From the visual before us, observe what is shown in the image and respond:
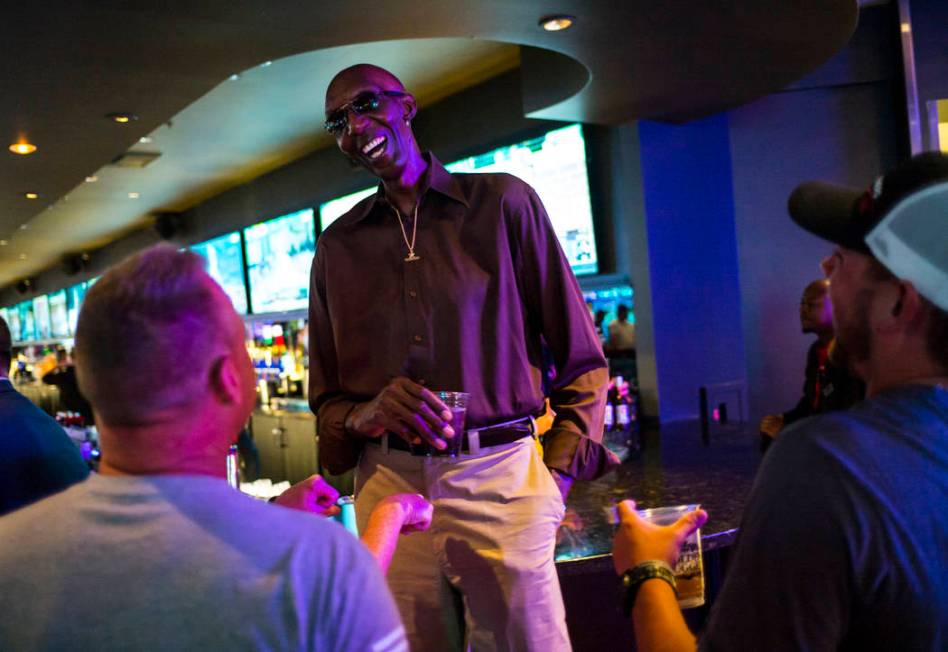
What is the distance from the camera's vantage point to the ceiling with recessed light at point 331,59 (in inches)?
126

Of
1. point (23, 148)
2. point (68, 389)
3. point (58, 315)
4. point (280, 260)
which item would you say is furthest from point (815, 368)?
point (58, 315)

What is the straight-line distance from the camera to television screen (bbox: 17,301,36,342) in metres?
19.7

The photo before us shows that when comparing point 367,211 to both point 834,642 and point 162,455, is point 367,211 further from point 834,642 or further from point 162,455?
point 834,642

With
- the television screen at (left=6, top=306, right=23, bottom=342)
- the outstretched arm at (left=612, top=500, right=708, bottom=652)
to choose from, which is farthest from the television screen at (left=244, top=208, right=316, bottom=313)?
the television screen at (left=6, top=306, right=23, bottom=342)

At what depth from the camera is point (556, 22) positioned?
3.55 metres

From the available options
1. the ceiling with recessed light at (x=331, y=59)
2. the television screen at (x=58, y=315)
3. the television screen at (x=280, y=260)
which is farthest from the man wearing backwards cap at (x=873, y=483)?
the television screen at (x=58, y=315)

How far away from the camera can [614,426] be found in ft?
15.8

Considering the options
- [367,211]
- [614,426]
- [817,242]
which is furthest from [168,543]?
[817,242]

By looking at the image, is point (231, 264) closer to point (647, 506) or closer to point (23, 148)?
point (23, 148)

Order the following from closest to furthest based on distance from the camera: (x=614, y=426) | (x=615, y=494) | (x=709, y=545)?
(x=709, y=545) < (x=615, y=494) < (x=614, y=426)

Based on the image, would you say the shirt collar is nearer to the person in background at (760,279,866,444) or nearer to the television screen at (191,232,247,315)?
the person in background at (760,279,866,444)

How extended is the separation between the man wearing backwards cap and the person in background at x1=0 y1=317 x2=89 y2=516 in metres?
1.76

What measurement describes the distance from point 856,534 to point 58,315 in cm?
1868

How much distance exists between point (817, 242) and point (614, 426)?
221 cm
